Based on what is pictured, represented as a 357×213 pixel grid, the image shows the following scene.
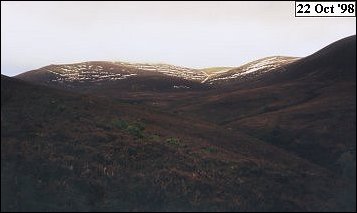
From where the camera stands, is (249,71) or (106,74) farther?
(106,74)

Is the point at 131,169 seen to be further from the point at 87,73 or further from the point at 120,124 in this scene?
the point at 87,73

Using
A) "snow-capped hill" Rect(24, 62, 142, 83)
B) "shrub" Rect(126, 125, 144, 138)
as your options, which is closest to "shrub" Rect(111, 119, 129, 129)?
"shrub" Rect(126, 125, 144, 138)

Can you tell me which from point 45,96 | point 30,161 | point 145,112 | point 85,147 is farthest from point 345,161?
point 45,96

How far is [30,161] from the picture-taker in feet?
72.2

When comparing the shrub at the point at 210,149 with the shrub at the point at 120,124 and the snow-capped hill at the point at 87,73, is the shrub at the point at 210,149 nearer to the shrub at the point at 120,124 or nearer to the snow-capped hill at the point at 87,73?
the shrub at the point at 120,124

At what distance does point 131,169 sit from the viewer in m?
23.1

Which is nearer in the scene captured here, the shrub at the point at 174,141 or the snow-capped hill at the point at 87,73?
the shrub at the point at 174,141

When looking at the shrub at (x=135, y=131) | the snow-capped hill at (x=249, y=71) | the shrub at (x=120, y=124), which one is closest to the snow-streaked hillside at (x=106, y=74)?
the snow-capped hill at (x=249, y=71)

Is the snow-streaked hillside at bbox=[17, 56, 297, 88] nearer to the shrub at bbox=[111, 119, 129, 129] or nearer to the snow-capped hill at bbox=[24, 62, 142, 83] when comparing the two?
the snow-capped hill at bbox=[24, 62, 142, 83]

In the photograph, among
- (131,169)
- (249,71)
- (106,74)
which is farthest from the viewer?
(106,74)

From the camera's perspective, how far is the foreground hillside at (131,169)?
1967 cm

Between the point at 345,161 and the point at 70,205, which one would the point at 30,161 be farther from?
the point at 345,161

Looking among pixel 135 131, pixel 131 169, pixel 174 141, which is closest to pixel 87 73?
pixel 135 131

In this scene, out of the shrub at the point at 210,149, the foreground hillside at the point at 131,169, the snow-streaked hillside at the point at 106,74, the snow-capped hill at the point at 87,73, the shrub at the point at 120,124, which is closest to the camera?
the foreground hillside at the point at 131,169
